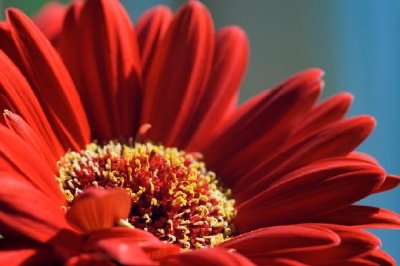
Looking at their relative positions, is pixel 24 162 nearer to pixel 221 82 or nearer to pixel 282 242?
pixel 282 242

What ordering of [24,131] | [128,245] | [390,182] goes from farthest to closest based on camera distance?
[390,182] → [24,131] → [128,245]

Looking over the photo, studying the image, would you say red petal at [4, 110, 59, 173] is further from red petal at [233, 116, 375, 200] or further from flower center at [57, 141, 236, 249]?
red petal at [233, 116, 375, 200]

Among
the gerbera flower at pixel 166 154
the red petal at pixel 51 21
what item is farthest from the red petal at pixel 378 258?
the red petal at pixel 51 21

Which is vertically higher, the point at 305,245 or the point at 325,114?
the point at 325,114

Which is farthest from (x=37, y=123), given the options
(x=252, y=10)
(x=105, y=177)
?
(x=252, y=10)

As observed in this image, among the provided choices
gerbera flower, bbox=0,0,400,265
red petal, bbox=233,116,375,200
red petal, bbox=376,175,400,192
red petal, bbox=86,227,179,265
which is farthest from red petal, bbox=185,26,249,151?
red petal, bbox=86,227,179,265

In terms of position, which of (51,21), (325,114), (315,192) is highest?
(51,21)

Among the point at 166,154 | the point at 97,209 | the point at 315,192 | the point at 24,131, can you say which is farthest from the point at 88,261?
the point at 166,154
